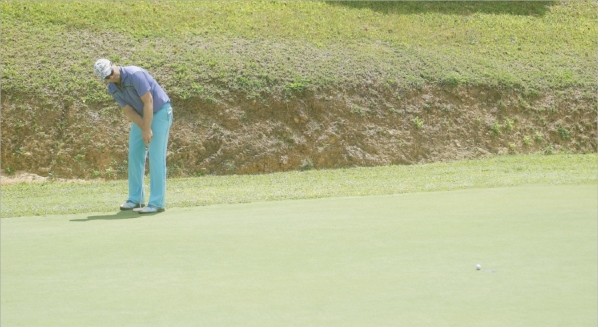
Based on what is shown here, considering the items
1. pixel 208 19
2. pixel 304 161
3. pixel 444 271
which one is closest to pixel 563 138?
pixel 304 161

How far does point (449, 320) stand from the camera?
455 centimetres

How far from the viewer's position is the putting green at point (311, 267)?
15.5ft

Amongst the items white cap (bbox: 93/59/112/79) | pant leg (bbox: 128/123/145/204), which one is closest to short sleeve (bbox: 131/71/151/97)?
white cap (bbox: 93/59/112/79)

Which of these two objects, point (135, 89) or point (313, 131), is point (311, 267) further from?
point (313, 131)

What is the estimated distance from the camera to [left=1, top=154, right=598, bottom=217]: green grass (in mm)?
10492

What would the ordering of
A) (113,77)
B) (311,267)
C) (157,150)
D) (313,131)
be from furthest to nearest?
(313,131)
(157,150)
(113,77)
(311,267)

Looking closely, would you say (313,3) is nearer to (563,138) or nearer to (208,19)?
(208,19)

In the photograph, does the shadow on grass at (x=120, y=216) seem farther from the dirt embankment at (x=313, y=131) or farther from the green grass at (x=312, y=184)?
the dirt embankment at (x=313, y=131)

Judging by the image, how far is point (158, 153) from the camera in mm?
9031

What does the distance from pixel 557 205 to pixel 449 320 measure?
441cm

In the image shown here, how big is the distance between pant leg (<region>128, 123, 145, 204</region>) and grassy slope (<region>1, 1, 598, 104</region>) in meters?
6.70

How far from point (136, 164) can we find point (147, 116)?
83 cm

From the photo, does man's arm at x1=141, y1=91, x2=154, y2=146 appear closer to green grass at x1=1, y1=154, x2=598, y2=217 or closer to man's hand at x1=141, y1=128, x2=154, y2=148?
man's hand at x1=141, y1=128, x2=154, y2=148

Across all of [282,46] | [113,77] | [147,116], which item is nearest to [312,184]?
[147,116]
